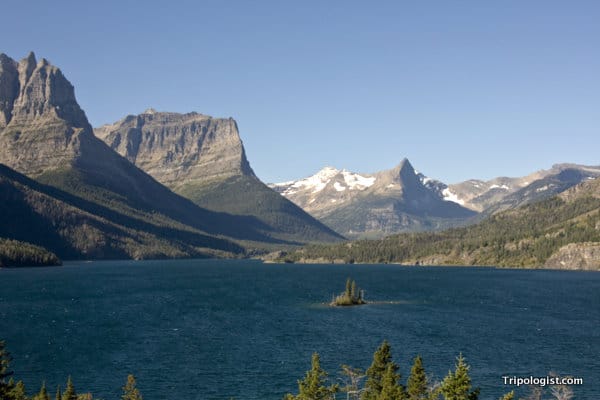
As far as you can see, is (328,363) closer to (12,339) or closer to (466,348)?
(466,348)

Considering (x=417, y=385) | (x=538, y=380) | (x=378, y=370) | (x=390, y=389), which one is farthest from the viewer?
(x=538, y=380)

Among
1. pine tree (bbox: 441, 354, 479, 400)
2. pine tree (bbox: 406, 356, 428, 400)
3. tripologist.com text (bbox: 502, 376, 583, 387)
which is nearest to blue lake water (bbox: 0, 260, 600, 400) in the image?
tripologist.com text (bbox: 502, 376, 583, 387)

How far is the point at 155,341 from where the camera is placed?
442ft

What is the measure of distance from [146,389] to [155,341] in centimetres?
3919

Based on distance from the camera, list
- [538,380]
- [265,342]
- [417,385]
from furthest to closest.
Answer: [265,342] → [538,380] → [417,385]

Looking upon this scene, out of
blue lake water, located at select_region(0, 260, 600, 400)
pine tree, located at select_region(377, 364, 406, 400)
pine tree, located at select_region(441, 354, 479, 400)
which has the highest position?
pine tree, located at select_region(441, 354, 479, 400)

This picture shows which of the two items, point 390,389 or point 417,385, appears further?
point 417,385

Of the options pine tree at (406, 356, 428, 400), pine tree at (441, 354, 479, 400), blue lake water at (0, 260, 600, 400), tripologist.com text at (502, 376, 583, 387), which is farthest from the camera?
blue lake water at (0, 260, 600, 400)

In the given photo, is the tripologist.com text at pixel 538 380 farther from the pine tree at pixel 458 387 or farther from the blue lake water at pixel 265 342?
the pine tree at pixel 458 387

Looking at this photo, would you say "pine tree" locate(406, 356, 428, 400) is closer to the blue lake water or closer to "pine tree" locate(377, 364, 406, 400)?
"pine tree" locate(377, 364, 406, 400)

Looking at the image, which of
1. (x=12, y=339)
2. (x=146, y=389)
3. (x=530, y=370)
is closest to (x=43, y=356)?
(x=12, y=339)

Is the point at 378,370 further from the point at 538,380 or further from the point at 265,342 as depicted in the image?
the point at 265,342

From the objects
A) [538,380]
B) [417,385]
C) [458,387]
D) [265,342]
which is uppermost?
[458,387]

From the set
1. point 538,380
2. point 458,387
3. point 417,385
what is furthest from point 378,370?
point 538,380
